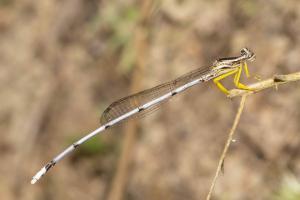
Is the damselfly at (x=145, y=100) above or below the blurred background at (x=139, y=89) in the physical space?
below

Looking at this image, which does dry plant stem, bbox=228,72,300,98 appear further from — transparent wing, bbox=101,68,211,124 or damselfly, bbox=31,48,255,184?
transparent wing, bbox=101,68,211,124

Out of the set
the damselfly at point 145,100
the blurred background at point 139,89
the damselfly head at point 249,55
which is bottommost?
the damselfly head at point 249,55

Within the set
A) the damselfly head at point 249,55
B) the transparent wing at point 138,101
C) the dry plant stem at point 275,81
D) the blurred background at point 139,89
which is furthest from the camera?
the blurred background at point 139,89

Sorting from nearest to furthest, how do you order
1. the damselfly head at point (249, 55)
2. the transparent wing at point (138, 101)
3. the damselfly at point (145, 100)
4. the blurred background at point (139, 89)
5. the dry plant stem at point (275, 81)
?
the dry plant stem at point (275, 81) < the damselfly head at point (249, 55) < the damselfly at point (145, 100) < the transparent wing at point (138, 101) < the blurred background at point (139, 89)

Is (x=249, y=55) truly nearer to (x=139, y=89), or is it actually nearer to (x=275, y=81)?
(x=275, y=81)

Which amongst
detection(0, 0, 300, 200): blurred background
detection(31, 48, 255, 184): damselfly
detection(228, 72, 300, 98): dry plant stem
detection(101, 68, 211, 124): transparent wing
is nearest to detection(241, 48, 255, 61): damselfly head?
detection(31, 48, 255, 184): damselfly

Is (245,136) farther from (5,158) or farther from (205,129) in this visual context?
A: (5,158)

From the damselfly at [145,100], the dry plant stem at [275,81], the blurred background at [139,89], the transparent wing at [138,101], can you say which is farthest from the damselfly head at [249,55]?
the blurred background at [139,89]

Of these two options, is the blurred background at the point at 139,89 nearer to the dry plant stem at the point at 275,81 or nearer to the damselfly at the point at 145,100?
the damselfly at the point at 145,100
